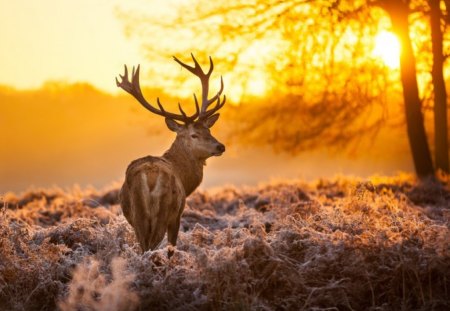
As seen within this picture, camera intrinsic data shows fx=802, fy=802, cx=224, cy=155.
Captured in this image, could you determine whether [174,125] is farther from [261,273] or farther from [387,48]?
[387,48]

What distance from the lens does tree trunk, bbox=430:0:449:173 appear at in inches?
690

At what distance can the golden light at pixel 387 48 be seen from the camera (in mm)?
18422

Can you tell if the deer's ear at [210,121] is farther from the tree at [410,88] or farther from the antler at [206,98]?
the tree at [410,88]

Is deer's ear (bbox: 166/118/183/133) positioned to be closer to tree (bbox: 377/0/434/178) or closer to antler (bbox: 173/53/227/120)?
antler (bbox: 173/53/227/120)

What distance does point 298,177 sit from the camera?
19.0m

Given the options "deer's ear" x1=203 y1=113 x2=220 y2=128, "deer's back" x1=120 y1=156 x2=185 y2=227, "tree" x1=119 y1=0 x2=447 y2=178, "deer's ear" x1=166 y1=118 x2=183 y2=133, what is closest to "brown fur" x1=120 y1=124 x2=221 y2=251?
"deer's back" x1=120 y1=156 x2=185 y2=227

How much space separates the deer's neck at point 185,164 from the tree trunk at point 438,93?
982 cm

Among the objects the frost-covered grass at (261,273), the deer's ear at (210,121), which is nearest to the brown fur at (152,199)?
the frost-covered grass at (261,273)

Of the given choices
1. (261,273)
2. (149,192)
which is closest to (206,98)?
(149,192)

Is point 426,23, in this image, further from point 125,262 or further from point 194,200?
point 125,262

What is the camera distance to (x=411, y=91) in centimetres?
1797

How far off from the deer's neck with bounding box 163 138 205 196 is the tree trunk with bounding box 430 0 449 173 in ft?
32.2

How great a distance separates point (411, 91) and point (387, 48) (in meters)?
1.47

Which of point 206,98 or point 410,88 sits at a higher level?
point 410,88
